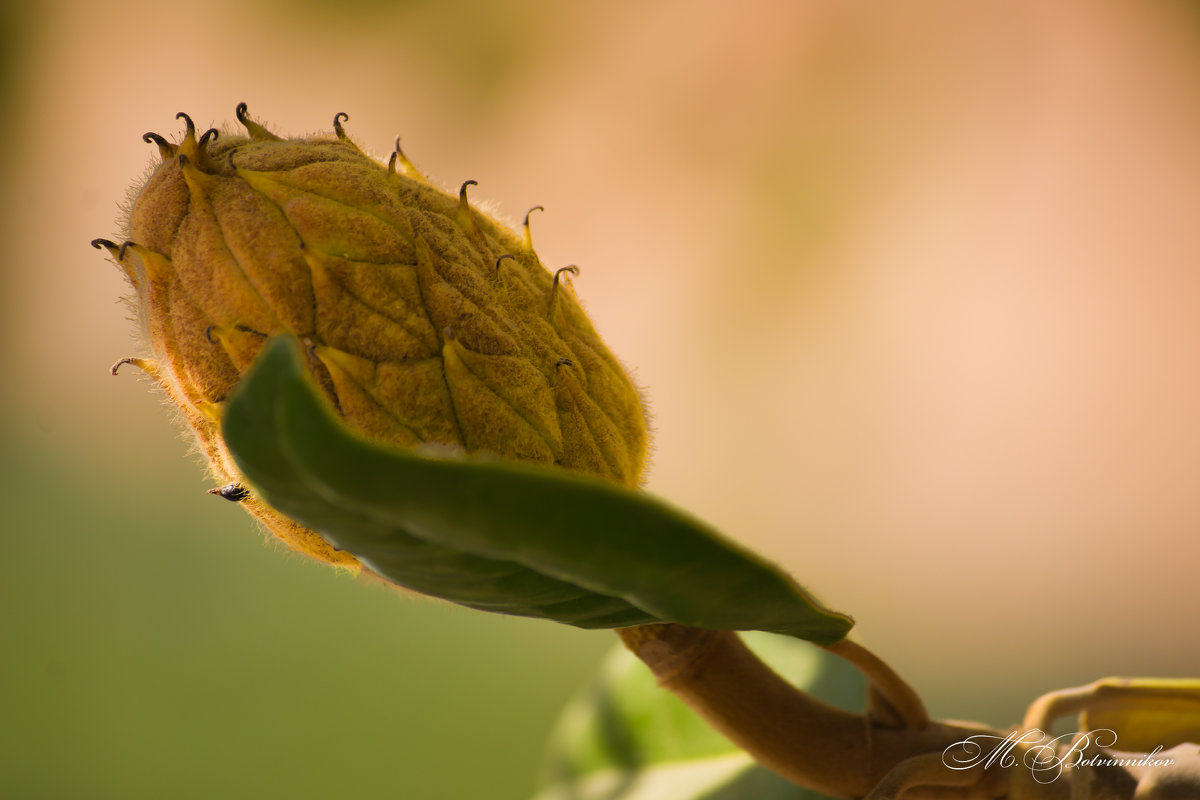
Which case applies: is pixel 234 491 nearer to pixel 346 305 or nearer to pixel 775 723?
pixel 346 305

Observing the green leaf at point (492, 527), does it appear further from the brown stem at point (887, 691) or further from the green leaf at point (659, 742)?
the green leaf at point (659, 742)

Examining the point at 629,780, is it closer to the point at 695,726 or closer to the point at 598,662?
the point at 695,726

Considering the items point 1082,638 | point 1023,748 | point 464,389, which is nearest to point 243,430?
point 464,389

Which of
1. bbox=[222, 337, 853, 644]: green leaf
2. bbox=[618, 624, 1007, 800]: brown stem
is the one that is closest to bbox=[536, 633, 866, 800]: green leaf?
bbox=[618, 624, 1007, 800]: brown stem

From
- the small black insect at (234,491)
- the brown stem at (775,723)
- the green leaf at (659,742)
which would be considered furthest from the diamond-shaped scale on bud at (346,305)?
the green leaf at (659,742)

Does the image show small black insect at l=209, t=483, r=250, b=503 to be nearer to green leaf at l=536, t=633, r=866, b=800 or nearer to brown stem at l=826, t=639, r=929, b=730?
brown stem at l=826, t=639, r=929, b=730

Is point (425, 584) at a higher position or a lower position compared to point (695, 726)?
higher
